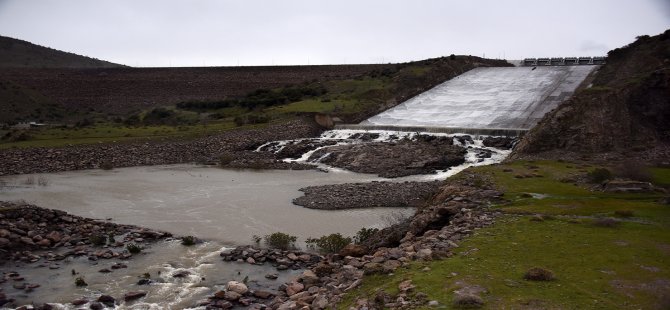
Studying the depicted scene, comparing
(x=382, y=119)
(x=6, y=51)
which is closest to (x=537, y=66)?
(x=382, y=119)

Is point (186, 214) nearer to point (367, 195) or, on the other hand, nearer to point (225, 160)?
point (367, 195)

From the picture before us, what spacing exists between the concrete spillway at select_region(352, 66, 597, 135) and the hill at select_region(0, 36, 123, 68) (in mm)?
83044

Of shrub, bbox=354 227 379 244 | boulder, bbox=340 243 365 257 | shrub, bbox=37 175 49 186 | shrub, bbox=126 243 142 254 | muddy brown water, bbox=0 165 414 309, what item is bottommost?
shrub, bbox=37 175 49 186

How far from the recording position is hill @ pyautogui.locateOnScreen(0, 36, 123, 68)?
102 m

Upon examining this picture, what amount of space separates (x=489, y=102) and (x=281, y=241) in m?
40.4

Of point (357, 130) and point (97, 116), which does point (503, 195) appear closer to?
point (357, 130)

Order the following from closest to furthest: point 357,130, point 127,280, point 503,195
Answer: point 127,280 → point 503,195 → point 357,130

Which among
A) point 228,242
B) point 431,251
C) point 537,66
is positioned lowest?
point 228,242

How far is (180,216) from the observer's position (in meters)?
22.0

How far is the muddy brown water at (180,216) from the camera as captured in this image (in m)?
13.8

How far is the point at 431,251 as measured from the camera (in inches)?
460

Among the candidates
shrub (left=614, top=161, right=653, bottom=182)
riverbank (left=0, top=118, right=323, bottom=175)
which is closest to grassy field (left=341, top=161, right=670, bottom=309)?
shrub (left=614, top=161, right=653, bottom=182)

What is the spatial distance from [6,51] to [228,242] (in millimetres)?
109949

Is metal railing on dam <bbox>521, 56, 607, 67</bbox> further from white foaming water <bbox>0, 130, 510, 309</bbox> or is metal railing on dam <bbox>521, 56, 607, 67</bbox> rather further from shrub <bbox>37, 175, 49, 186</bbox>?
shrub <bbox>37, 175, 49, 186</bbox>
